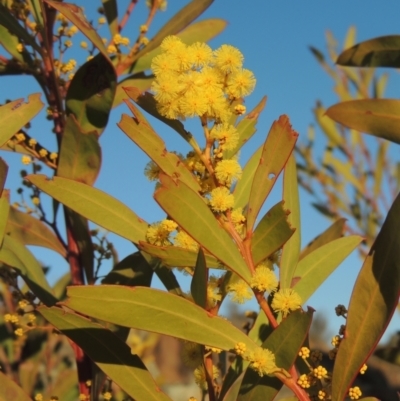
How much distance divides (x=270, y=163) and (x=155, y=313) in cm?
28

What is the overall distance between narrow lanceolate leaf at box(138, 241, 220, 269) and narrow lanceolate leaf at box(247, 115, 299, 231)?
0.25ft

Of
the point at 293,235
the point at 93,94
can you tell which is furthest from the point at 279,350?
the point at 93,94

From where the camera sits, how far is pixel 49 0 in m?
1.30

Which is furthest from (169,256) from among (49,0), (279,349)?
(49,0)

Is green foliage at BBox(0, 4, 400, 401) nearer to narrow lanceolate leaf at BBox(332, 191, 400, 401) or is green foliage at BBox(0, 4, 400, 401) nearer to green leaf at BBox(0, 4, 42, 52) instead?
narrow lanceolate leaf at BBox(332, 191, 400, 401)

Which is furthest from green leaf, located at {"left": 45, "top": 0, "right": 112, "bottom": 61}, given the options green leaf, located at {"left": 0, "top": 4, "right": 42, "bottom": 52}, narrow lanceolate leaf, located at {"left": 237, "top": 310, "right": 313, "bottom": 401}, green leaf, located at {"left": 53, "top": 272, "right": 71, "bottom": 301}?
green leaf, located at {"left": 53, "top": 272, "right": 71, "bottom": 301}

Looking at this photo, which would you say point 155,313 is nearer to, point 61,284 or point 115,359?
point 115,359

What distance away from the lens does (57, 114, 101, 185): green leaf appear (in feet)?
4.41

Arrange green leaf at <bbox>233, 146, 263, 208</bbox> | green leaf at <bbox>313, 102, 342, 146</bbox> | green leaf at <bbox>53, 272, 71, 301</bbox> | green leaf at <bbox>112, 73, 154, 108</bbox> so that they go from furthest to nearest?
green leaf at <bbox>313, 102, 342, 146</bbox> → green leaf at <bbox>53, 272, 71, 301</bbox> → green leaf at <bbox>112, 73, 154, 108</bbox> → green leaf at <bbox>233, 146, 263, 208</bbox>

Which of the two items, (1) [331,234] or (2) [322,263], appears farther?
(1) [331,234]

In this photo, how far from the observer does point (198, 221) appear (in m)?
0.91

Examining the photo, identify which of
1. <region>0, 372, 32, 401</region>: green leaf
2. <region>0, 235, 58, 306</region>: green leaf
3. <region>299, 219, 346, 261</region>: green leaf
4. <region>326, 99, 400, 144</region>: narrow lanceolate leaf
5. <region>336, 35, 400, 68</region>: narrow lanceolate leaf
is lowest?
<region>0, 372, 32, 401</region>: green leaf

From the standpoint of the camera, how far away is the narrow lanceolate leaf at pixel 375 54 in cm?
144

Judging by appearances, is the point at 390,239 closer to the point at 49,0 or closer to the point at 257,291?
the point at 257,291
